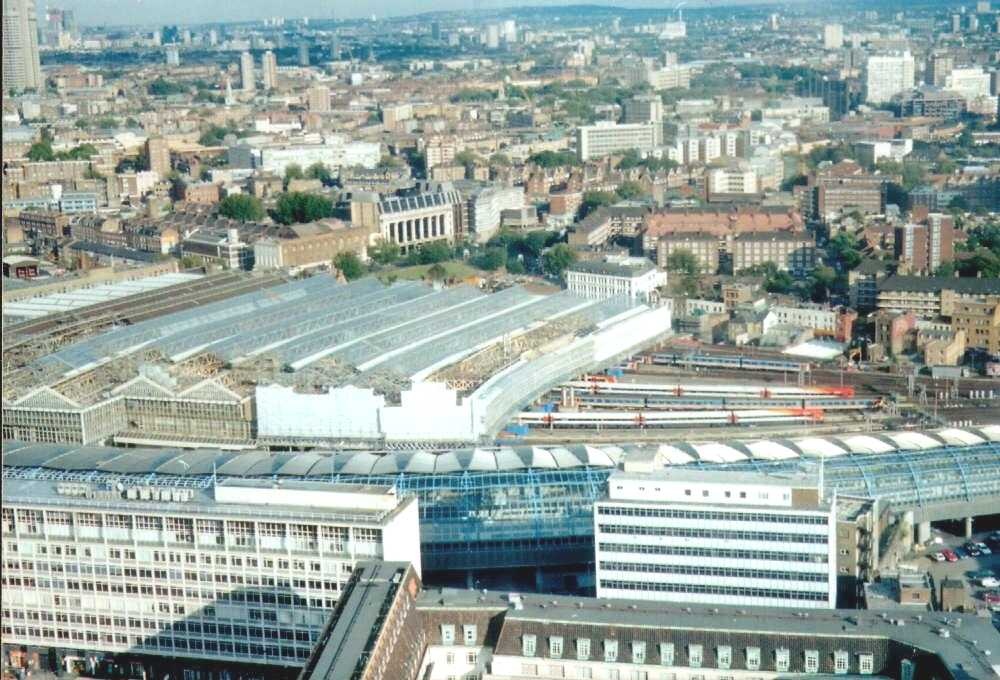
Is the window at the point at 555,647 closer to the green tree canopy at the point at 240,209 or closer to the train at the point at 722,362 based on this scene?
the train at the point at 722,362

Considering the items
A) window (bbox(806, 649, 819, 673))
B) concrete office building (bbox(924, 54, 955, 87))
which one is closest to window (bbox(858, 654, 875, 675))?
window (bbox(806, 649, 819, 673))

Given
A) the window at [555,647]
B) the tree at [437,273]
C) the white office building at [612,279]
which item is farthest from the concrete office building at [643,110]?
the window at [555,647]

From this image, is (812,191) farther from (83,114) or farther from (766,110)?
(83,114)

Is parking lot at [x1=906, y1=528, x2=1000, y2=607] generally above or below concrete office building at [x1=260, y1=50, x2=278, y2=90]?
below

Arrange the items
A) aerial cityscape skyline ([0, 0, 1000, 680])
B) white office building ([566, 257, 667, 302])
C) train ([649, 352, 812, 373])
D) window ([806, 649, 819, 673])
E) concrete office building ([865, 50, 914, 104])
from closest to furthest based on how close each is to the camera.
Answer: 1. window ([806, 649, 819, 673])
2. aerial cityscape skyline ([0, 0, 1000, 680])
3. train ([649, 352, 812, 373])
4. white office building ([566, 257, 667, 302])
5. concrete office building ([865, 50, 914, 104])

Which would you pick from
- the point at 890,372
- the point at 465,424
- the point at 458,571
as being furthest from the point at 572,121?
the point at 458,571

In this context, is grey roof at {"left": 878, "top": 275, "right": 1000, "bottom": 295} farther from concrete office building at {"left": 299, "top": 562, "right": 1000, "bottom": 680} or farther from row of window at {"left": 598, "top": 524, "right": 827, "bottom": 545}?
concrete office building at {"left": 299, "top": 562, "right": 1000, "bottom": 680}
